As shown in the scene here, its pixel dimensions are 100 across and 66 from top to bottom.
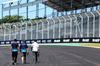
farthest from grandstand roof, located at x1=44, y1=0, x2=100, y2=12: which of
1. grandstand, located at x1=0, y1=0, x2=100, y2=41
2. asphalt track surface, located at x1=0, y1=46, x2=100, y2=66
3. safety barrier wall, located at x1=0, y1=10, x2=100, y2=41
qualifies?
asphalt track surface, located at x1=0, y1=46, x2=100, y2=66

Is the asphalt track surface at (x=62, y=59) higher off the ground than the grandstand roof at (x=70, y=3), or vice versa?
the grandstand roof at (x=70, y=3)

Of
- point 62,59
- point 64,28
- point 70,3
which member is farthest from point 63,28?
point 62,59

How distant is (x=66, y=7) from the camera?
6391 centimetres

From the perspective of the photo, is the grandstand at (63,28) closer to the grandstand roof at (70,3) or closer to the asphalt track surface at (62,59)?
the grandstand roof at (70,3)

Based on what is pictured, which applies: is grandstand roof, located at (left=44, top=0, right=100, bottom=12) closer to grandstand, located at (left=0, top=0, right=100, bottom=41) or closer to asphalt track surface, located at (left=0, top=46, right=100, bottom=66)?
grandstand, located at (left=0, top=0, right=100, bottom=41)

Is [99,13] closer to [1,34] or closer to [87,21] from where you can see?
[87,21]

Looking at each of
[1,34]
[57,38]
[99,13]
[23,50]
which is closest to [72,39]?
[57,38]

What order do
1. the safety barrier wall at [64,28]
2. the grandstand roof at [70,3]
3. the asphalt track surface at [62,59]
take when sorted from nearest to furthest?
Answer: the asphalt track surface at [62,59] < the safety barrier wall at [64,28] < the grandstand roof at [70,3]

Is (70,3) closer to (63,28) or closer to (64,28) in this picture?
(63,28)

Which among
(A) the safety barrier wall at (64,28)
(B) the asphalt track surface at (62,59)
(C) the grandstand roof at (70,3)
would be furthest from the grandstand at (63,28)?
(B) the asphalt track surface at (62,59)

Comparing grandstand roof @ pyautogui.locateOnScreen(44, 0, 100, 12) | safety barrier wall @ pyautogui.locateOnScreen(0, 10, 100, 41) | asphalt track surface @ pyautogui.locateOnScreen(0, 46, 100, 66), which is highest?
grandstand roof @ pyautogui.locateOnScreen(44, 0, 100, 12)

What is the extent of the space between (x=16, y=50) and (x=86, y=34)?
30.2 meters

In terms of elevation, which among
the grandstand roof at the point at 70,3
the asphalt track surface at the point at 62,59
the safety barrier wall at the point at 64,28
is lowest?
the asphalt track surface at the point at 62,59

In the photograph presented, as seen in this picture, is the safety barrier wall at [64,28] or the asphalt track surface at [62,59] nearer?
the asphalt track surface at [62,59]
